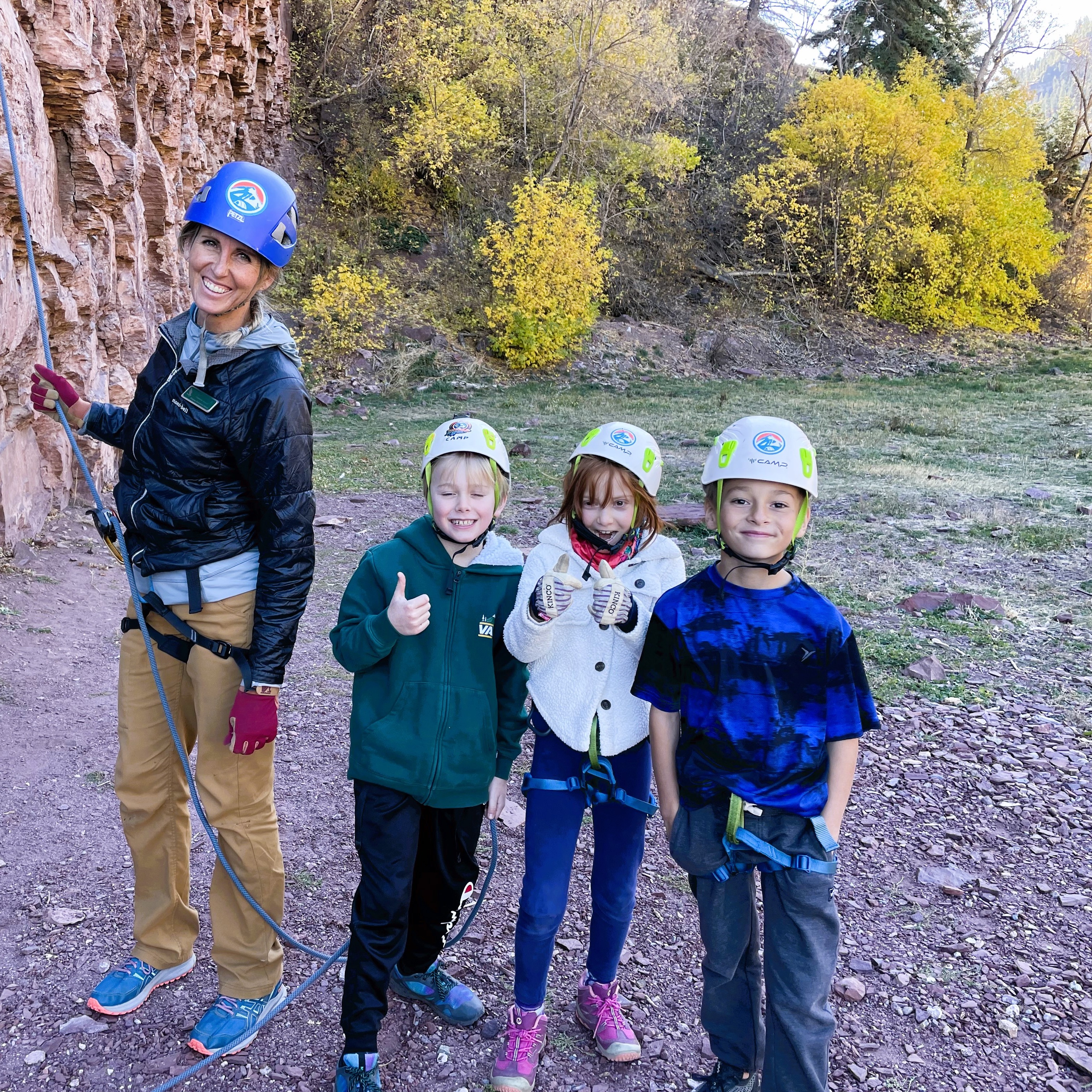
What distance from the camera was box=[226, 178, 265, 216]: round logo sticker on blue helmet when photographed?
2352 millimetres

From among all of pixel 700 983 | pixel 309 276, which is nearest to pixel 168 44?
pixel 309 276

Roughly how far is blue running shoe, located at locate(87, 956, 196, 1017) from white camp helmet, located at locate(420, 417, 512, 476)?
5.87ft

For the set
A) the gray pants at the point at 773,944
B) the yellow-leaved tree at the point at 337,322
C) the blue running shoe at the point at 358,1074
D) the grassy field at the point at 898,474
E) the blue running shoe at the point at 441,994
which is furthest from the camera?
the yellow-leaved tree at the point at 337,322

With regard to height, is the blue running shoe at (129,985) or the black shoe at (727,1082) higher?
the black shoe at (727,1082)

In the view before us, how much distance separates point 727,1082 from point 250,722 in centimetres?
162

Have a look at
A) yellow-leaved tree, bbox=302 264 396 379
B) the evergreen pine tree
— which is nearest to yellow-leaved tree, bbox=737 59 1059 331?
the evergreen pine tree

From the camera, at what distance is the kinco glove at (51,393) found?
107 inches

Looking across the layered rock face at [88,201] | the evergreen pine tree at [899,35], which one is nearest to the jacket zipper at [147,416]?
the layered rock face at [88,201]

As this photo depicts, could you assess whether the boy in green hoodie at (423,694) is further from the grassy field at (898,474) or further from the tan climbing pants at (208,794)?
the grassy field at (898,474)

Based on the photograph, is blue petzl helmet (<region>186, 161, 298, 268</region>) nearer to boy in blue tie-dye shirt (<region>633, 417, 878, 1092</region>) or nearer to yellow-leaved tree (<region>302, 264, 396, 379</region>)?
boy in blue tie-dye shirt (<region>633, 417, 878, 1092</region>)

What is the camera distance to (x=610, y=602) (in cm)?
223

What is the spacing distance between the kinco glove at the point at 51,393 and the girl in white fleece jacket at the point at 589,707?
151 cm

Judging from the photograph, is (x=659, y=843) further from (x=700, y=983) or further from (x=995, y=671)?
(x=995, y=671)

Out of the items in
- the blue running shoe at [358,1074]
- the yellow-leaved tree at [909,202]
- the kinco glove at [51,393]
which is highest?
the yellow-leaved tree at [909,202]
